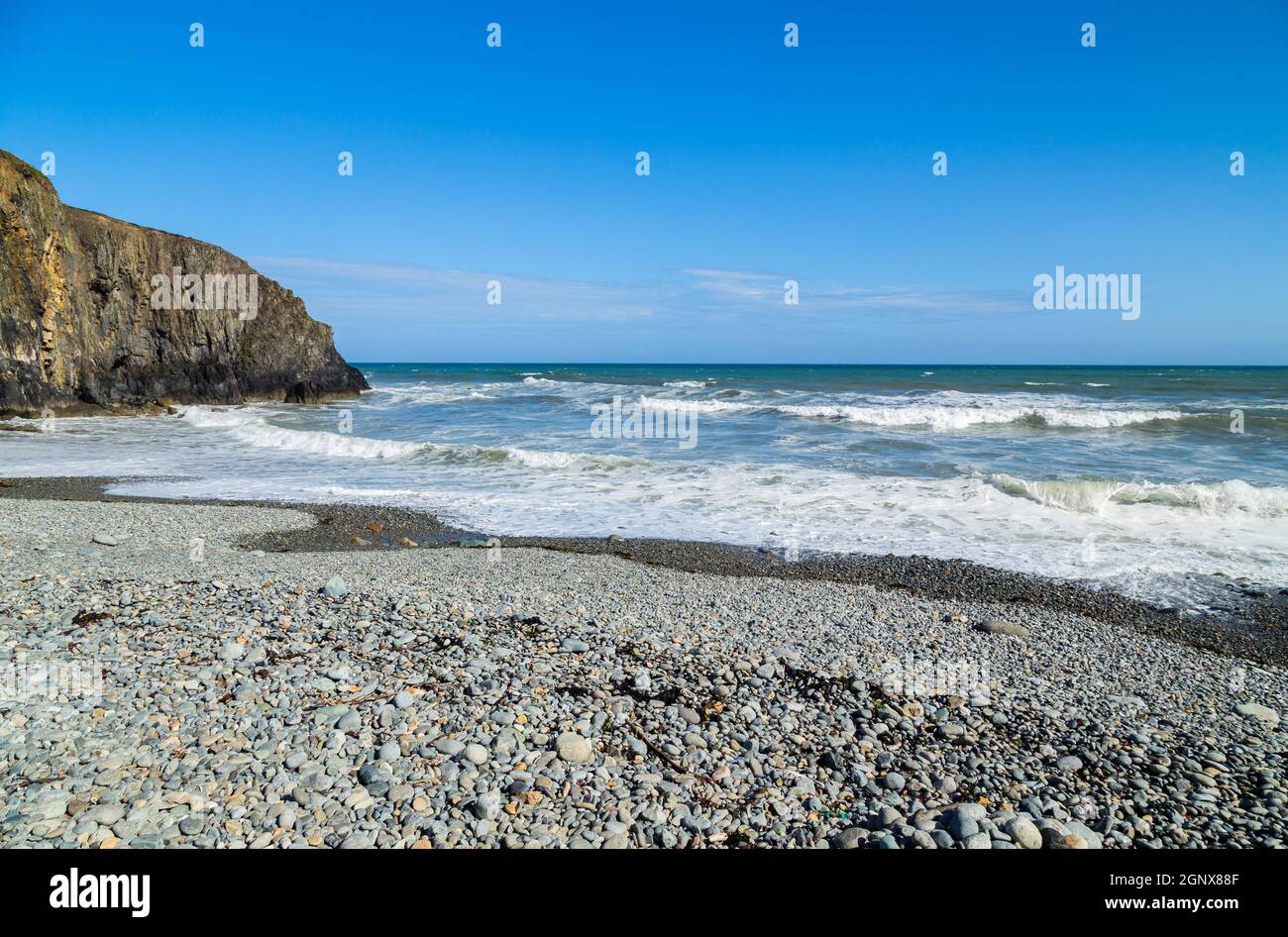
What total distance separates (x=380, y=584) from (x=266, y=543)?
3.89 m

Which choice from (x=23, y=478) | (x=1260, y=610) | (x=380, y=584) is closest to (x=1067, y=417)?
(x=1260, y=610)

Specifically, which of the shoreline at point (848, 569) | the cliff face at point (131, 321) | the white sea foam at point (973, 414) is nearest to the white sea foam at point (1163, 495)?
the shoreline at point (848, 569)

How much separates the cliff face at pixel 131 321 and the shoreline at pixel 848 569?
20.0m

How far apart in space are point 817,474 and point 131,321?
35254 millimetres

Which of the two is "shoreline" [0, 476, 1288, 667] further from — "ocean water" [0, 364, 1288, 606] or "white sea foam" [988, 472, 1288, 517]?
"white sea foam" [988, 472, 1288, 517]

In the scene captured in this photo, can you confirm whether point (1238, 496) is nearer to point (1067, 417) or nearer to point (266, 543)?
point (266, 543)

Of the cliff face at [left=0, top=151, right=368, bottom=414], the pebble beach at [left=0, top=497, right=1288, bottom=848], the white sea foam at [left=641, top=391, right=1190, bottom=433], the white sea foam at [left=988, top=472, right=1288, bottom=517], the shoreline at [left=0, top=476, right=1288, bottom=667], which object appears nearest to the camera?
the pebble beach at [left=0, top=497, right=1288, bottom=848]

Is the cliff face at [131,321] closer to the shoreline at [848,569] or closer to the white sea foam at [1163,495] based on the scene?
the shoreline at [848,569]

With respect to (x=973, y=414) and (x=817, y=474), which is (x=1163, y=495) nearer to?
(x=817, y=474)

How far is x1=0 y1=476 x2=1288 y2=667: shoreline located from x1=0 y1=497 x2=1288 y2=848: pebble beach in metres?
0.64

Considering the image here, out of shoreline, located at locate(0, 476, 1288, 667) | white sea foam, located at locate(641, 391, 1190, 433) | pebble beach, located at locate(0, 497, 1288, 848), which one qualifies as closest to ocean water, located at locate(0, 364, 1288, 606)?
white sea foam, located at locate(641, 391, 1190, 433)

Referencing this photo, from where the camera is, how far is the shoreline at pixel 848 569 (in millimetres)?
7402

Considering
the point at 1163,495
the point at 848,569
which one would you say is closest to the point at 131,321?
the point at 848,569

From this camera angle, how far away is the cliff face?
27.5 m
